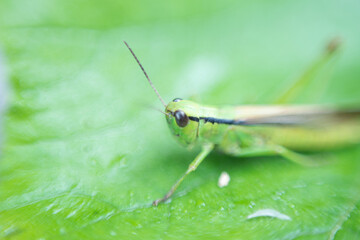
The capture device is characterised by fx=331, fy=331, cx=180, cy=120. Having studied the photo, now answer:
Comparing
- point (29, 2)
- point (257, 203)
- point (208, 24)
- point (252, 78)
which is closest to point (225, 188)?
point (257, 203)

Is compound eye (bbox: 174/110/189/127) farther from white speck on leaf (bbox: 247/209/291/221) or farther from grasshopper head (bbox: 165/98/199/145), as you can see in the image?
white speck on leaf (bbox: 247/209/291/221)

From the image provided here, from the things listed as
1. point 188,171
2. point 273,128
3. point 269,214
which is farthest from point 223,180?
point 273,128

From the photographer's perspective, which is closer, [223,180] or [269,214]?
[269,214]

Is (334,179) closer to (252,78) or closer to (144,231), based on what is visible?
(252,78)

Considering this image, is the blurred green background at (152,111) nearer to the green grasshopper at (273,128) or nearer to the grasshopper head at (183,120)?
the green grasshopper at (273,128)

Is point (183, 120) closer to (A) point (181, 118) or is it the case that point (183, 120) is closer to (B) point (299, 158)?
(A) point (181, 118)

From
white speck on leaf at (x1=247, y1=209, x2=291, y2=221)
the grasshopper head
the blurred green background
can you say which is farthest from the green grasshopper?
white speck on leaf at (x1=247, y1=209, x2=291, y2=221)
